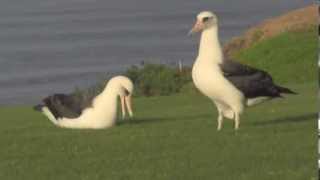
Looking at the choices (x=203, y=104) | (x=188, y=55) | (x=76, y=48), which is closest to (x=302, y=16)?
(x=188, y=55)

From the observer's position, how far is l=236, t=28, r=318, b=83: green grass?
Result: 36.2 m

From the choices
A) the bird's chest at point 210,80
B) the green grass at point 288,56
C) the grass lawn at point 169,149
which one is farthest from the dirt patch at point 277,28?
the bird's chest at point 210,80

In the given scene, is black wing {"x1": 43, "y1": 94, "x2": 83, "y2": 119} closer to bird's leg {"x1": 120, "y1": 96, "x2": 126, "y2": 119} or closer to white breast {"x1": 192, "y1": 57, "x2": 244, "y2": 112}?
bird's leg {"x1": 120, "y1": 96, "x2": 126, "y2": 119}

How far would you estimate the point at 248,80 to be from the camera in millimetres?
17578

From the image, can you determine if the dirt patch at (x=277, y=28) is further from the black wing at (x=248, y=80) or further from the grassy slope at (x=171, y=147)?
the black wing at (x=248, y=80)

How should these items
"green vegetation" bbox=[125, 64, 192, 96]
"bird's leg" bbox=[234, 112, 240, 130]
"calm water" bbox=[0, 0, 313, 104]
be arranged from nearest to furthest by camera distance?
"bird's leg" bbox=[234, 112, 240, 130] < "green vegetation" bbox=[125, 64, 192, 96] < "calm water" bbox=[0, 0, 313, 104]

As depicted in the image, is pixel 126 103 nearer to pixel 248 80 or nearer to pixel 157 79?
pixel 248 80

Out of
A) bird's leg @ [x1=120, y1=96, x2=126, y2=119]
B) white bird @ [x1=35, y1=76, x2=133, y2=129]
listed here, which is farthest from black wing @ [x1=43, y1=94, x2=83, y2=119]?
bird's leg @ [x1=120, y1=96, x2=126, y2=119]

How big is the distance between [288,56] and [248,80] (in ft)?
72.1

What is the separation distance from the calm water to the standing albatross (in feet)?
70.1

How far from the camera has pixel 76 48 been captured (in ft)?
200

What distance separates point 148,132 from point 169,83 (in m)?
17.6

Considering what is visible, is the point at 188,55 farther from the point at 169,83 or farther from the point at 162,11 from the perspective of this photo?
the point at 162,11

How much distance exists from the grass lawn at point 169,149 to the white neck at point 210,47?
44.8 inches
